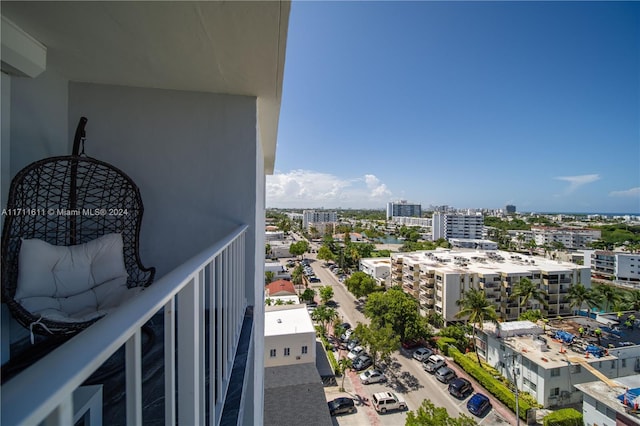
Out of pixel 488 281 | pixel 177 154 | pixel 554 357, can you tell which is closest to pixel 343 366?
pixel 554 357

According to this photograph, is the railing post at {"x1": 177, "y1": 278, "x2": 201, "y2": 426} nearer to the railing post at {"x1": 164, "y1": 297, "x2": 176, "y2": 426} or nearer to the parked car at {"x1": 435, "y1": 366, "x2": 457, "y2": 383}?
the railing post at {"x1": 164, "y1": 297, "x2": 176, "y2": 426}

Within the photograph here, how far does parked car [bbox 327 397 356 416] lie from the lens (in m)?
8.86

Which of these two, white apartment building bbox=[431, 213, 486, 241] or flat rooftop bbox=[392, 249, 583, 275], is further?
white apartment building bbox=[431, 213, 486, 241]

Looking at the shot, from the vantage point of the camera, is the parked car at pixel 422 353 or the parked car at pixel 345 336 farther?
the parked car at pixel 345 336

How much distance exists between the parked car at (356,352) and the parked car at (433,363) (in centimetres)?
274

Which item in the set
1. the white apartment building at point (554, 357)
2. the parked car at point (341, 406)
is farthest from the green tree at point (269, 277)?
the white apartment building at point (554, 357)

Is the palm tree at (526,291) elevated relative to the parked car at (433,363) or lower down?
elevated

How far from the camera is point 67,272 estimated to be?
62.0 inches

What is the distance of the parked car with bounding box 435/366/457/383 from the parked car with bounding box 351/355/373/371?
2.77m

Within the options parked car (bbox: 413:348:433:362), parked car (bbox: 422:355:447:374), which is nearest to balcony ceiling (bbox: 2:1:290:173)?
parked car (bbox: 422:355:447:374)

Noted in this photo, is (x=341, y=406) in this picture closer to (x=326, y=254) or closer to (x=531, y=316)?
(x=531, y=316)

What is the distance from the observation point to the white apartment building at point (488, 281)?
15641 millimetres

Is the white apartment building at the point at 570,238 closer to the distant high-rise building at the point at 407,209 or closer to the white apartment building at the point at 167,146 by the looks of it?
the distant high-rise building at the point at 407,209

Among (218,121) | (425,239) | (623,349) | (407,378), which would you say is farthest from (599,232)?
(218,121)
